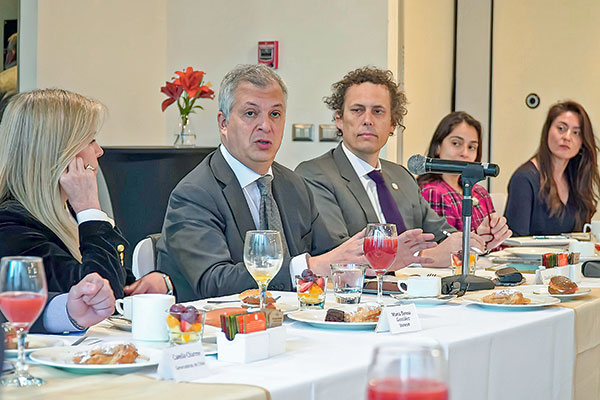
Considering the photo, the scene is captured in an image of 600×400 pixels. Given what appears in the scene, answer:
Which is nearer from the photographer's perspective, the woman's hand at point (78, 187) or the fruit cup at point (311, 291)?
the fruit cup at point (311, 291)

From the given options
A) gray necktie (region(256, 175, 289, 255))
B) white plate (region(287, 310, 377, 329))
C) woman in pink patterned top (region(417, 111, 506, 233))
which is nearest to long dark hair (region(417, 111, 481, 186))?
woman in pink patterned top (region(417, 111, 506, 233))

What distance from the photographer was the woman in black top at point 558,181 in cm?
449

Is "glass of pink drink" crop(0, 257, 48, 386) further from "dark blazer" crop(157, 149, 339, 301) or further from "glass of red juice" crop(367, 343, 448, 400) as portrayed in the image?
"dark blazer" crop(157, 149, 339, 301)

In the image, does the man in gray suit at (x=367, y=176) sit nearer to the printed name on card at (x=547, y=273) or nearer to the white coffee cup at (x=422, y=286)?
the printed name on card at (x=547, y=273)

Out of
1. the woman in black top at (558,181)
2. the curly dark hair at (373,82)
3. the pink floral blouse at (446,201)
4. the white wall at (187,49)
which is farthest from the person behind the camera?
the white wall at (187,49)

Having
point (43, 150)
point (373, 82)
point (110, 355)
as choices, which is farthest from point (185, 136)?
point (110, 355)

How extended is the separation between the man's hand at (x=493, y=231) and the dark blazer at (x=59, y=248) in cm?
140

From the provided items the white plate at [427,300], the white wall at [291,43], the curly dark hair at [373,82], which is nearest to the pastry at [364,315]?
the white plate at [427,300]

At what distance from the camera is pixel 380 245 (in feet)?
6.28

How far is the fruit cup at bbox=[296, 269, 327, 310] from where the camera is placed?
186cm

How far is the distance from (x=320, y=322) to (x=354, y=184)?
5.36ft

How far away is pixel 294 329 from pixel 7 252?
0.65 m

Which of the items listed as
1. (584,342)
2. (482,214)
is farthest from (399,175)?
(584,342)

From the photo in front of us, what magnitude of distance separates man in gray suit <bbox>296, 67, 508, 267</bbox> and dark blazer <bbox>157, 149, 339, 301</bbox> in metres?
0.30
